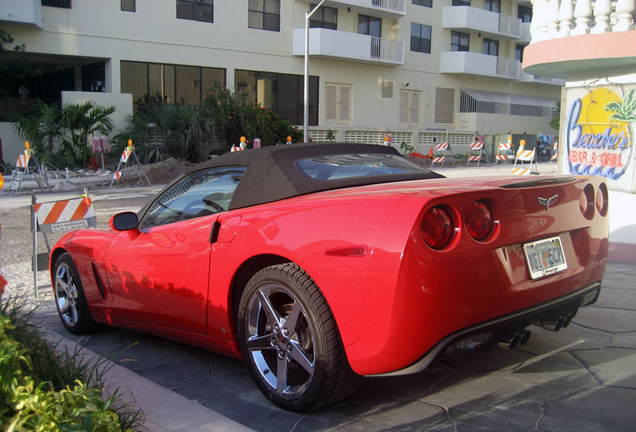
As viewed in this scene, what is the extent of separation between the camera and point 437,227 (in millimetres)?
3109

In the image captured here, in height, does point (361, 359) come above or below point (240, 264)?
below

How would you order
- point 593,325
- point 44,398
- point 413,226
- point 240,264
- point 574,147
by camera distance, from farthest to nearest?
point 574,147, point 593,325, point 240,264, point 413,226, point 44,398

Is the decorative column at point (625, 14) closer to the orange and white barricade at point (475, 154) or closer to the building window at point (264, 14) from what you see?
the building window at point (264, 14)

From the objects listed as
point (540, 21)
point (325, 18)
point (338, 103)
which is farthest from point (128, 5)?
point (540, 21)

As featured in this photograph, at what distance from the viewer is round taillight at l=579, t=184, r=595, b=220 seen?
12.8 feet

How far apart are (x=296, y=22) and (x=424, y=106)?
10.5 metres

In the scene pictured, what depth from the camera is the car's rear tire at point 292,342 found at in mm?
3248

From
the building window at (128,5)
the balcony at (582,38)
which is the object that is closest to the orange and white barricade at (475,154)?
the building window at (128,5)

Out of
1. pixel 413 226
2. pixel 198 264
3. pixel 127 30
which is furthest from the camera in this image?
pixel 127 30

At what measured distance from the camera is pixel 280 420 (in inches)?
135

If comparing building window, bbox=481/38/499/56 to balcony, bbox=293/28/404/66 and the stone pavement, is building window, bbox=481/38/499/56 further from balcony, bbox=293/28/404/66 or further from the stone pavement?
the stone pavement

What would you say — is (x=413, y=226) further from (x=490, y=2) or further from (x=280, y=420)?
(x=490, y=2)

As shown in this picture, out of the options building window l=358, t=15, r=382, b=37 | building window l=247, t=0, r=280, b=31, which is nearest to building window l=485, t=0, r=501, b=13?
building window l=358, t=15, r=382, b=37

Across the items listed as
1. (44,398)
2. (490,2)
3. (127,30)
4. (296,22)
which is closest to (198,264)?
(44,398)
